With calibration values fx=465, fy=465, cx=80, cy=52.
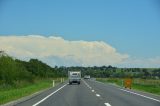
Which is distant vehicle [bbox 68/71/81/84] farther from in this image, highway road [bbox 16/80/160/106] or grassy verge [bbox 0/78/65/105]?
highway road [bbox 16/80/160/106]

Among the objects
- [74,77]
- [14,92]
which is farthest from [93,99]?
[74,77]

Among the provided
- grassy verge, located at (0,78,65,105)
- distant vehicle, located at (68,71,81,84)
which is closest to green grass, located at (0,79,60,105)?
grassy verge, located at (0,78,65,105)

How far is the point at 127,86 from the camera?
185 feet

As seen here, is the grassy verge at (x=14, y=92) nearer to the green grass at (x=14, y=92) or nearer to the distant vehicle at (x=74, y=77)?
the green grass at (x=14, y=92)

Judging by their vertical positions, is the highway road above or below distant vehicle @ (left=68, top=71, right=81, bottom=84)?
below

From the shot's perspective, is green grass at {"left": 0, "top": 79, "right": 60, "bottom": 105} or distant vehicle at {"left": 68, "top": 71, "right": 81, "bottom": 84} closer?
green grass at {"left": 0, "top": 79, "right": 60, "bottom": 105}

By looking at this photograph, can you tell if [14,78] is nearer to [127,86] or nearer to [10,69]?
[10,69]

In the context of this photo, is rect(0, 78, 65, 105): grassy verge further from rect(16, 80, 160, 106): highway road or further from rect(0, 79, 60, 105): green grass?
rect(16, 80, 160, 106): highway road

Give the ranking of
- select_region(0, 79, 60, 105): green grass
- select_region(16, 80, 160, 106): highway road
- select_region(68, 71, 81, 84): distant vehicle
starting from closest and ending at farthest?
select_region(16, 80, 160, 106): highway road
select_region(0, 79, 60, 105): green grass
select_region(68, 71, 81, 84): distant vehicle

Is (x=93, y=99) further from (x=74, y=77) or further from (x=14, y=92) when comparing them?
(x=74, y=77)

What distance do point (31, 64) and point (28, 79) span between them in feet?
126

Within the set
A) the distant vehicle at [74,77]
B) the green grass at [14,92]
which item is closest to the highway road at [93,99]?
the green grass at [14,92]

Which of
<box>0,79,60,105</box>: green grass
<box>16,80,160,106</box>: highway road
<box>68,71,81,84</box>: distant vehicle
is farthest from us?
<box>68,71,81,84</box>: distant vehicle

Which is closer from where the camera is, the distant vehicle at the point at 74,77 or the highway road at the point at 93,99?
the highway road at the point at 93,99
